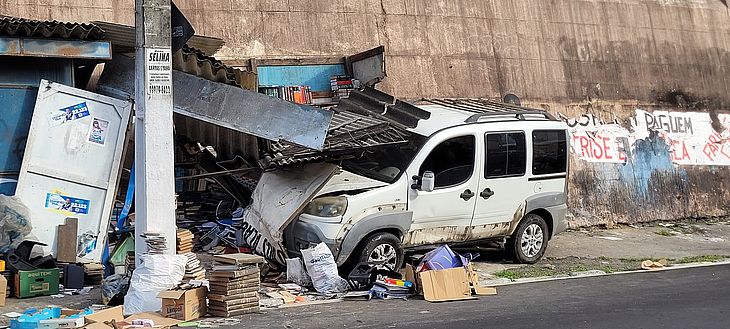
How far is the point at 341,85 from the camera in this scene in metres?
14.3

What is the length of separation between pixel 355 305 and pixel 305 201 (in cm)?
147

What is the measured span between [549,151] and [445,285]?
3.43 meters

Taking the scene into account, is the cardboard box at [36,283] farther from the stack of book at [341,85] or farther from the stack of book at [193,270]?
the stack of book at [341,85]

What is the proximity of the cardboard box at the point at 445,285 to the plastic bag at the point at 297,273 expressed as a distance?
1350 mm

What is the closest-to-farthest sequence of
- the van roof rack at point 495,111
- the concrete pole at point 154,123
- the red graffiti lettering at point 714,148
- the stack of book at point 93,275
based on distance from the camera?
the concrete pole at point 154,123
the stack of book at point 93,275
the van roof rack at point 495,111
the red graffiti lettering at point 714,148

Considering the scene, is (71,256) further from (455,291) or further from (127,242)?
(455,291)

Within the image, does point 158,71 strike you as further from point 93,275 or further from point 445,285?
point 445,285

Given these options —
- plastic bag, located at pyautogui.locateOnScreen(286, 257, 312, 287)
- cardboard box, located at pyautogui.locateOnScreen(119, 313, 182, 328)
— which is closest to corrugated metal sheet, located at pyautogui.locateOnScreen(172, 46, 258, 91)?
plastic bag, located at pyautogui.locateOnScreen(286, 257, 312, 287)

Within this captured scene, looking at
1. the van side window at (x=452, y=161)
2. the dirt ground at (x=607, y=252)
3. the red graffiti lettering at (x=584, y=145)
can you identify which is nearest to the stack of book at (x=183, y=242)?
the dirt ground at (x=607, y=252)

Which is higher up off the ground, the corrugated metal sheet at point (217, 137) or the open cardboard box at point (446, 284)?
the corrugated metal sheet at point (217, 137)

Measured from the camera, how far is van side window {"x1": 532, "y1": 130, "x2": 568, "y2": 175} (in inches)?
492

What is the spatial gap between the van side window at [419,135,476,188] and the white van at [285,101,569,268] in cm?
1

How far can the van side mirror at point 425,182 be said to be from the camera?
36.1ft

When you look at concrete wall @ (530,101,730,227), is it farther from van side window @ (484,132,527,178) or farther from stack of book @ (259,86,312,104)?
stack of book @ (259,86,312,104)
